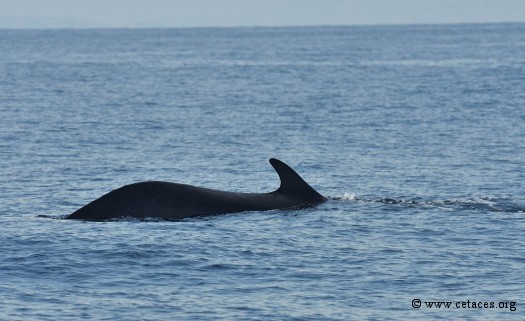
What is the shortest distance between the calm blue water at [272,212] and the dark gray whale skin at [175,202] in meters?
0.39

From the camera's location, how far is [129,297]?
60.1 feet

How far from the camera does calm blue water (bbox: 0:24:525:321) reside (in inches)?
726

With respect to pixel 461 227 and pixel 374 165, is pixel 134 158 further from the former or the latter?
pixel 461 227

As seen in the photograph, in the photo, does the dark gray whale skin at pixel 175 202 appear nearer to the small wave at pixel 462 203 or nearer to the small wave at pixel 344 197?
the small wave at pixel 344 197

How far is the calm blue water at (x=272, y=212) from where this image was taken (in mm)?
18438

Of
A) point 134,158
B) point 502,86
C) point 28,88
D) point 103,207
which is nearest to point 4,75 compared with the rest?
point 28,88

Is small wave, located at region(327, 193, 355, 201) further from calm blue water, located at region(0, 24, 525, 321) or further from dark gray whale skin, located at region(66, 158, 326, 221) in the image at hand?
dark gray whale skin, located at region(66, 158, 326, 221)

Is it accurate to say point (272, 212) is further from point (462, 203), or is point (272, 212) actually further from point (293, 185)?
point (462, 203)

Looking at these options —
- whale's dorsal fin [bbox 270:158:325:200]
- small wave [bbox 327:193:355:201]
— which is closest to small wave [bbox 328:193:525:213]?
small wave [bbox 327:193:355:201]

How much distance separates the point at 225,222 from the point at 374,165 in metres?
12.3

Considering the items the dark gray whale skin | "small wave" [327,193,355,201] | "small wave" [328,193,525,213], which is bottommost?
"small wave" [328,193,525,213]

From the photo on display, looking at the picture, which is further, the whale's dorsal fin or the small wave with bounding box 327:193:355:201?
the small wave with bounding box 327:193:355:201

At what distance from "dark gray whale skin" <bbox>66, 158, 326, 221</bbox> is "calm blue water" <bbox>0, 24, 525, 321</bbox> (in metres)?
0.39

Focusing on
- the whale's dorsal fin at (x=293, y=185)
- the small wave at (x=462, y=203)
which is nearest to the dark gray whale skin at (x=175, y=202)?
the whale's dorsal fin at (x=293, y=185)
